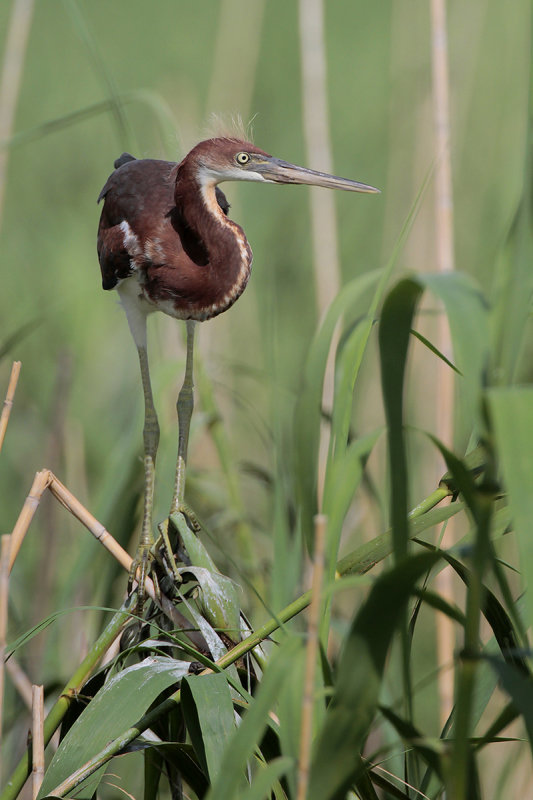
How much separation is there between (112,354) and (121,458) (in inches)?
55.3

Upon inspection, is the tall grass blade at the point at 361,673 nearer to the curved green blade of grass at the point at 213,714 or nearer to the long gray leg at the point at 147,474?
the curved green blade of grass at the point at 213,714

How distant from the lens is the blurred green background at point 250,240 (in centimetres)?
205

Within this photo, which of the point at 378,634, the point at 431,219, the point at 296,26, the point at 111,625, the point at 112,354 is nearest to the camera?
the point at 378,634

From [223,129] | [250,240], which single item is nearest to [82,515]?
[223,129]

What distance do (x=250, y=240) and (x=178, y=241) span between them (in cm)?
109

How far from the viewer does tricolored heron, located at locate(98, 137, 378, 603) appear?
1.58 metres

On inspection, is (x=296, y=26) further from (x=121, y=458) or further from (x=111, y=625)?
(x=111, y=625)

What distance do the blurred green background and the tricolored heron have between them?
69 millimetres

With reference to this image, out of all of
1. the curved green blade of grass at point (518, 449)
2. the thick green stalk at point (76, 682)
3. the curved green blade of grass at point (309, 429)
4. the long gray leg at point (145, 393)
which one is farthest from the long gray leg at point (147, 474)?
the curved green blade of grass at point (518, 449)

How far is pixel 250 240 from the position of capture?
2781 millimetres

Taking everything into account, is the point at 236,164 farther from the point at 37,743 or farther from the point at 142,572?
the point at 37,743

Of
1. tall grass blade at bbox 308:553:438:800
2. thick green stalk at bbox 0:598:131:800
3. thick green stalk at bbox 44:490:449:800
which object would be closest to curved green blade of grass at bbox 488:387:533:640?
tall grass blade at bbox 308:553:438:800

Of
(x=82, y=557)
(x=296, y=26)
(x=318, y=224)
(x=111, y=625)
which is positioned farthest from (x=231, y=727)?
(x=296, y=26)

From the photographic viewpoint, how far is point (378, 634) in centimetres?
77
